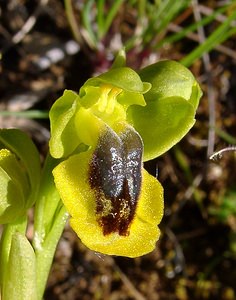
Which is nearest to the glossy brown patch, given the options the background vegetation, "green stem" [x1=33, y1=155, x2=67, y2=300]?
"green stem" [x1=33, y1=155, x2=67, y2=300]

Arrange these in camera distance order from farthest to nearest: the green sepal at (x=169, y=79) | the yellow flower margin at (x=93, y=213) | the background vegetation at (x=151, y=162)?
the background vegetation at (x=151, y=162)
the green sepal at (x=169, y=79)
the yellow flower margin at (x=93, y=213)

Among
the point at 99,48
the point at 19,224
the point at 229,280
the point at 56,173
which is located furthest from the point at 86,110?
the point at 229,280

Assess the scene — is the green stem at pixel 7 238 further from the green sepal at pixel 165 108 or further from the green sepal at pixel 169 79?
the green sepal at pixel 169 79

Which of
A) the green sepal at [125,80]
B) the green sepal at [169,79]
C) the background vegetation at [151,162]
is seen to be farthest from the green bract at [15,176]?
the background vegetation at [151,162]

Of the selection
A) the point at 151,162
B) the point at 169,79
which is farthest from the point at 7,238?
the point at 151,162

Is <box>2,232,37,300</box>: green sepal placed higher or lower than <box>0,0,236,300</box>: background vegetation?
higher

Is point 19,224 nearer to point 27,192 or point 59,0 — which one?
point 27,192

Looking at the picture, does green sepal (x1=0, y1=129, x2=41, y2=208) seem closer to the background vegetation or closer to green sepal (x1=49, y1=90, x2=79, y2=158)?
green sepal (x1=49, y1=90, x2=79, y2=158)
